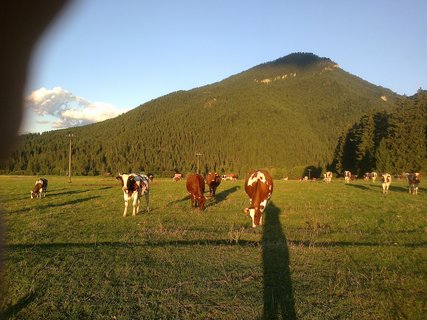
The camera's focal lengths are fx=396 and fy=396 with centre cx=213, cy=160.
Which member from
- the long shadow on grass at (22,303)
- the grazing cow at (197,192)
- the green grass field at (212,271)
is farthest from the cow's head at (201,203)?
the long shadow on grass at (22,303)

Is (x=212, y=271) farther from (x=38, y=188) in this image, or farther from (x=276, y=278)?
(x=38, y=188)

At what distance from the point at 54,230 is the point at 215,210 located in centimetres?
852

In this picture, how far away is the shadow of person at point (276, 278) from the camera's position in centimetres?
605

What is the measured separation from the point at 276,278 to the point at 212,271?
4.21 ft

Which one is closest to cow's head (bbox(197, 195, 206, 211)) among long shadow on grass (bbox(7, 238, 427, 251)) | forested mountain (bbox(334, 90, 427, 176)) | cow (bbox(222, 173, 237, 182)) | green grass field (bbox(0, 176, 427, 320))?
green grass field (bbox(0, 176, 427, 320))

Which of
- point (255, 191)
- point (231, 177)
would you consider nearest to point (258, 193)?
point (255, 191)

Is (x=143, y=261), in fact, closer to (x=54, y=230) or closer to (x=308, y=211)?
(x=54, y=230)

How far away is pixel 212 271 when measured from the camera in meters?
7.98

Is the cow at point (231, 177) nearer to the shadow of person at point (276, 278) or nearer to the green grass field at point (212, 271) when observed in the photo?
the green grass field at point (212, 271)

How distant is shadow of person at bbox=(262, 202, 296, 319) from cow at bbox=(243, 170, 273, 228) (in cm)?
140

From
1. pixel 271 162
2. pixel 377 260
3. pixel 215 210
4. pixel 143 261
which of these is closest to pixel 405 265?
pixel 377 260

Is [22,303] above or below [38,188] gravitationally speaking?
below

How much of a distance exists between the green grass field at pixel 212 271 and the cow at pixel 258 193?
55 centimetres

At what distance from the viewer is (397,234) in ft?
42.2
